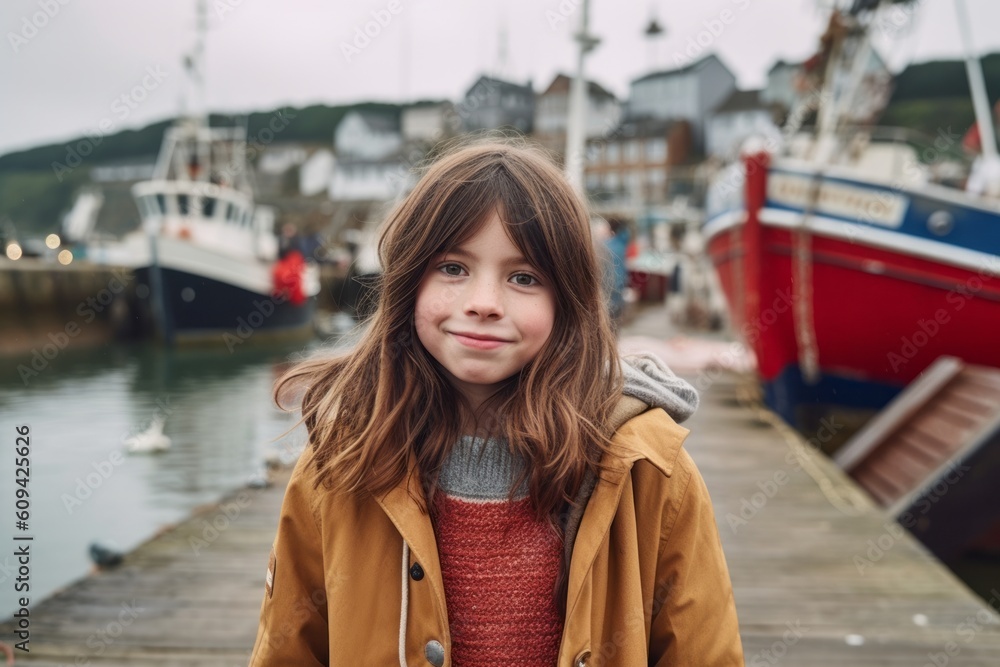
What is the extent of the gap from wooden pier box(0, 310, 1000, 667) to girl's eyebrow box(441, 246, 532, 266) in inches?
81.8

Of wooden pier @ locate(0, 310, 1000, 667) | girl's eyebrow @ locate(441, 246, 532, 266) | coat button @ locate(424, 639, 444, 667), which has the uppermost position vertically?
girl's eyebrow @ locate(441, 246, 532, 266)

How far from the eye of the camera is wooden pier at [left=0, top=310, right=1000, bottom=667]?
2.88m

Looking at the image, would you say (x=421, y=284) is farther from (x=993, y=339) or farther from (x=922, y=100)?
(x=922, y=100)

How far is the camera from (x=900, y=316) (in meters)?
7.75

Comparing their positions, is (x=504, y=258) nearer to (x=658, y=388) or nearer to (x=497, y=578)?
(x=658, y=388)

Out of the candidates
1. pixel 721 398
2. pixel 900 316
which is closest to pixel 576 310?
pixel 900 316

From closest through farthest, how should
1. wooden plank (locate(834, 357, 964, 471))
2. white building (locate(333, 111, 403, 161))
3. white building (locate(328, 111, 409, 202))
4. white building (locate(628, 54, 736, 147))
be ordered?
wooden plank (locate(834, 357, 964, 471))
white building (locate(628, 54, 736, 147))
white building (locate(328, 111, 409, 202))
white building (locate(333, 111, 403, 161))

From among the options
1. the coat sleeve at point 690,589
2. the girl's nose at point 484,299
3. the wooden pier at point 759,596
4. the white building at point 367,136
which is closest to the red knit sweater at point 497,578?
the coat sleeve at point 690,589

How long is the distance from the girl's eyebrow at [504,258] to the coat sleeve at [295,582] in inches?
17.2

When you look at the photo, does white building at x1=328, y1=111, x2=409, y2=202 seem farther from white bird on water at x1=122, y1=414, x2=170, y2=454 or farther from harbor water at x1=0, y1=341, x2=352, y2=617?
white bird on water at x1=122, y1=414, x2=170, y2=454

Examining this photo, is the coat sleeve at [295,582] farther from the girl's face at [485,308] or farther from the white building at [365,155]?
the white building at [365,155]

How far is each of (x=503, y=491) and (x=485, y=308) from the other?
12.7 inches

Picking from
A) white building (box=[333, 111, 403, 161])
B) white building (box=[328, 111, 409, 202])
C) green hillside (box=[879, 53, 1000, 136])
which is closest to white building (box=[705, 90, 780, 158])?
green hillside (box=[879, 53, 1000, 136])

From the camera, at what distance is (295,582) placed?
140 centimetres
